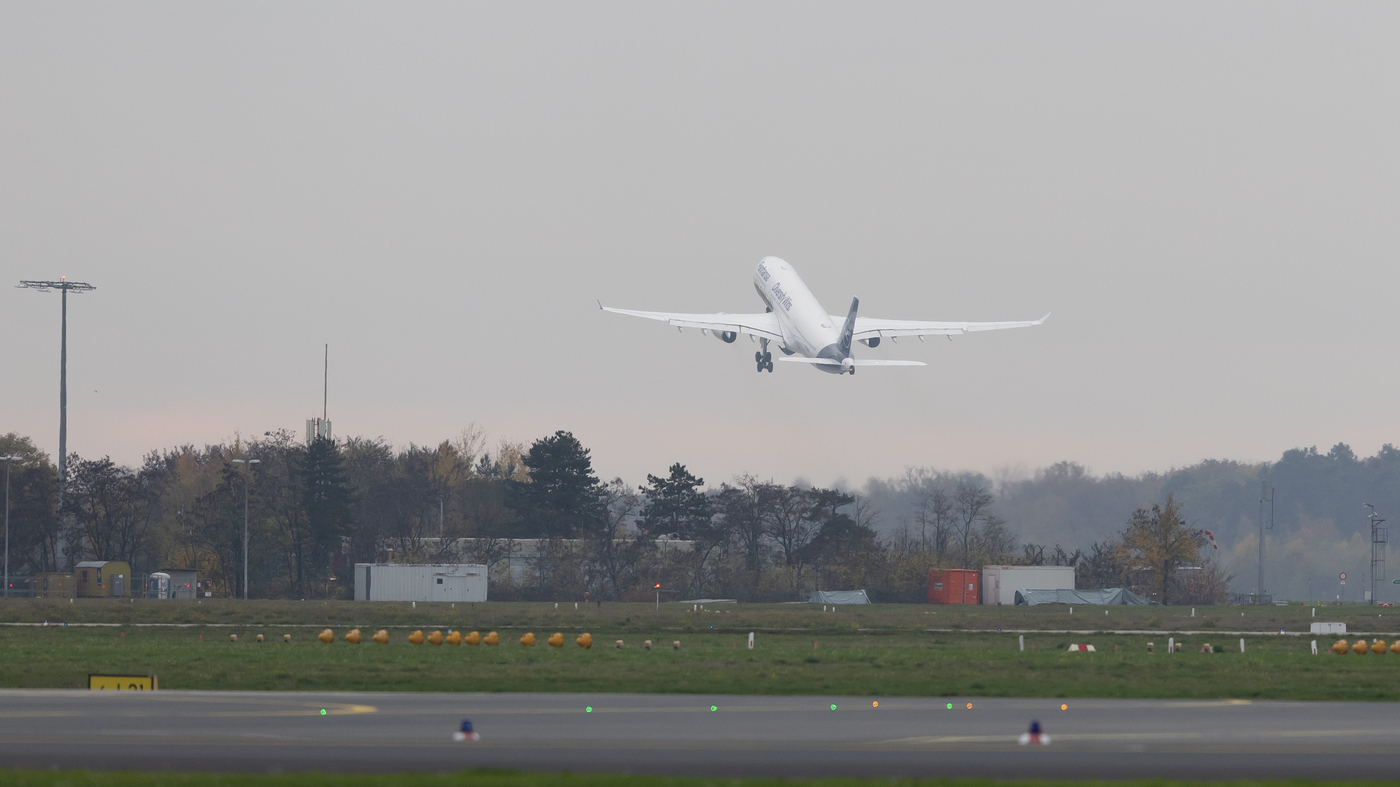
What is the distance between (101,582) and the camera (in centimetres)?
11812

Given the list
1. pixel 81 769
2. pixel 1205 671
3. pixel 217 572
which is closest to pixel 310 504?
pixel 217 572

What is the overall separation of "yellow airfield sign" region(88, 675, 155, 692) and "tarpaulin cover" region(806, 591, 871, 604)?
262 feet

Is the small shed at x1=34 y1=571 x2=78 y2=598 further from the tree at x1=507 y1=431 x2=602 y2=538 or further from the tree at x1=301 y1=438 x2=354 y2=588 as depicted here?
the tree at x1=507 y1=431 x2=602 y2=538

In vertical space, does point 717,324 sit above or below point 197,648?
above

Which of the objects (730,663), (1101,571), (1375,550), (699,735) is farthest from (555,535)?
(699,735)

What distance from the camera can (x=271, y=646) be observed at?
56.8 meters

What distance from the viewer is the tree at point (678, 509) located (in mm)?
142750

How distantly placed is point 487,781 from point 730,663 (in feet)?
83.7

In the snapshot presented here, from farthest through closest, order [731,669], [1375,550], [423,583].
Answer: [1375,550] < [423,583] < [731,669]

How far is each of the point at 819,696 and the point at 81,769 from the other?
758 inches

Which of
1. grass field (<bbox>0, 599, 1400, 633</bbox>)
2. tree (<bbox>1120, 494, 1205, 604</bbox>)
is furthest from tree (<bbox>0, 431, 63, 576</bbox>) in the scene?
tree (<bbox>1120, 494, 1205, 604</bbox>)

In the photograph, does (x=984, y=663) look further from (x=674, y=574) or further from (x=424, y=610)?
(x=674, y=574)

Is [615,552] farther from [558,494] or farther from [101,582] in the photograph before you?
[101,582]

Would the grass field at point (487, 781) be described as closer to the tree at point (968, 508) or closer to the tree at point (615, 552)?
the tree at point (615, 552)
